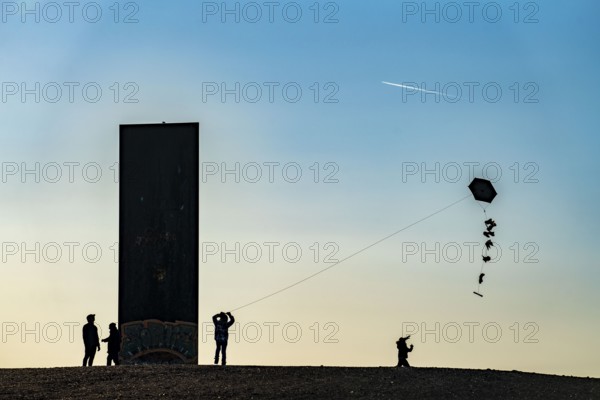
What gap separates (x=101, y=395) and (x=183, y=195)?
10.4 m

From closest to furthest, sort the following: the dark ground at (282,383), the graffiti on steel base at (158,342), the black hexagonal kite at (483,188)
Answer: the dark ground at (282,383), the graffiti on steel base at (158,342), the black hexagonal kite at (483,188)

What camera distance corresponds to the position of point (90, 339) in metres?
40.8

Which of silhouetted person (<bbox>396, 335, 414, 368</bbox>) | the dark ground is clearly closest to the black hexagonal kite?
silhouetted person (<bbox>396, 335, 414, 368</bbox>)

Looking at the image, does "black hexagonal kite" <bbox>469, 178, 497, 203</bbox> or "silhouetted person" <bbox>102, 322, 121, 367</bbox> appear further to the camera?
"black hexagonal kite" <bbox>469, 178, 497, 203</bbox>

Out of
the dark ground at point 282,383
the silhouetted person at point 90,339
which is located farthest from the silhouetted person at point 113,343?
the dark ground at point 282,383

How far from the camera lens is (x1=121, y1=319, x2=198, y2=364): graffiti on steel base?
42.8 metres

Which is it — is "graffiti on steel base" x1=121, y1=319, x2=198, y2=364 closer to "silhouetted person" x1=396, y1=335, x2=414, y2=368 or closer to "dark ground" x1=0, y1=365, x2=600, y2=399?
"dark ground" x1=0, y1=365, x2=600, y2=399

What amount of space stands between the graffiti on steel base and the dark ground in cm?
442

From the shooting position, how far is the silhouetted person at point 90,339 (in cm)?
4059

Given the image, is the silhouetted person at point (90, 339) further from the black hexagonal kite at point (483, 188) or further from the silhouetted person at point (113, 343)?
the black hexagonal kite at point (483, 188)

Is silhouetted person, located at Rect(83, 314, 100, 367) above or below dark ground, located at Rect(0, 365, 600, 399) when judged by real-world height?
above

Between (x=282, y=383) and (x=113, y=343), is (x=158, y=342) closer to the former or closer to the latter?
(x=113, y=343)

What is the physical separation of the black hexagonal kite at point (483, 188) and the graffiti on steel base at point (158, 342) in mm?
10206

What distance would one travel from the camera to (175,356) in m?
43.4
